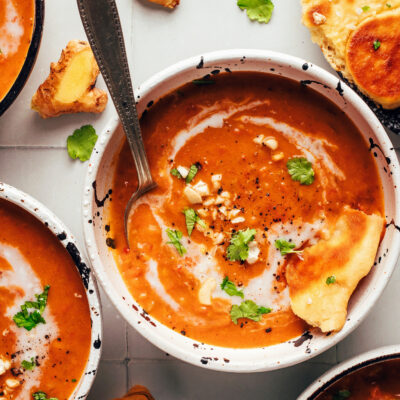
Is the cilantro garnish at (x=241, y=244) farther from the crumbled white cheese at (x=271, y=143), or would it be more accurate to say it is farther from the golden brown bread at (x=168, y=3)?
the golden brown bread at (x=168, y=3)

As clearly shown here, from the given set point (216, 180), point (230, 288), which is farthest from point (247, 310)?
point (216, 180)

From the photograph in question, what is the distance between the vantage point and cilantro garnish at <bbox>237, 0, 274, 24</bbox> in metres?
2.06

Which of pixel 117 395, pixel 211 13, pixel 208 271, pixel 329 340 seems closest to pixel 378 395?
pixel 329 340

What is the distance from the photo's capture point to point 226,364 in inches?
71.6

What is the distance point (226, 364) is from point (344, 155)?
0.71 m

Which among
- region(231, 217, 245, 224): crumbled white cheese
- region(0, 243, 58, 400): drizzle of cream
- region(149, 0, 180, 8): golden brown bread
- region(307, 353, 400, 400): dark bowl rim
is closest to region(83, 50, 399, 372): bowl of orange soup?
region(231, 217, 245, 224): crumbled white cheese

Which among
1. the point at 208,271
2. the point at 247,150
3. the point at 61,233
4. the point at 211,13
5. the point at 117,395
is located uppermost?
the point at 211,13

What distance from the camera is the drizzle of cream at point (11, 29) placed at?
2018mm

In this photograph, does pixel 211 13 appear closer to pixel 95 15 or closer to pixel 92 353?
pixel 95 15

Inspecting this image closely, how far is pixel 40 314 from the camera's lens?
1913 mm

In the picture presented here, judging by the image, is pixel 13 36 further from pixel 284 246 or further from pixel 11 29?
pixel 284 246

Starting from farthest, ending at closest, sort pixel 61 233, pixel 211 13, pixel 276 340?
pixel 211 13, pixel 276 340, pixel 61 233

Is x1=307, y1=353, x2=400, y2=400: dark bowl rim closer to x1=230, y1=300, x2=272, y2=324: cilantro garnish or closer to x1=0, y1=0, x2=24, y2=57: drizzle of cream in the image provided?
x1=230, y1=300, x2=272, y2=324: cilantro garnish

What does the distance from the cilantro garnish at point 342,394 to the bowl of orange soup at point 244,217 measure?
300 mm
